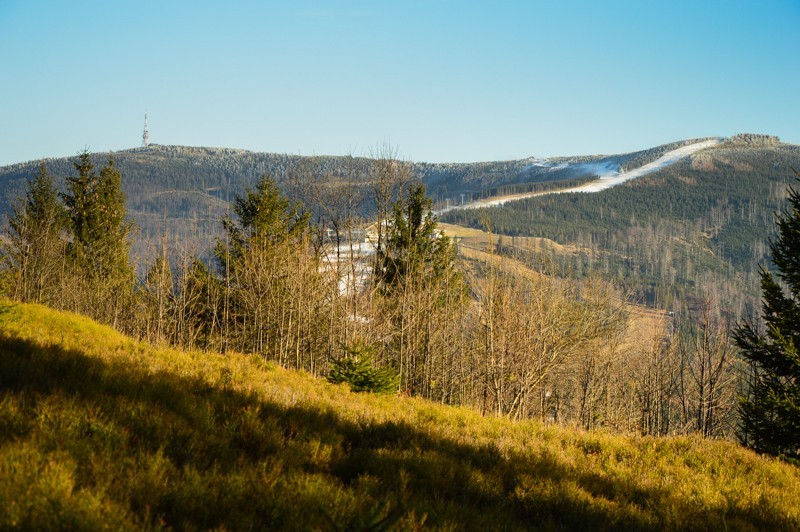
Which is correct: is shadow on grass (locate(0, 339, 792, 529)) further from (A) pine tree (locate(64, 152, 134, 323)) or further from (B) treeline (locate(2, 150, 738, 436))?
→ (A) pine tree (locate(64, 152, 134, 323))

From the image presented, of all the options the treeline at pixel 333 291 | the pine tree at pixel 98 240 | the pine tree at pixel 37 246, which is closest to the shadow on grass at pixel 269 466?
the treeline at pixel 333 291

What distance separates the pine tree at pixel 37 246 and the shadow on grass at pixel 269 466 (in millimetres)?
32770

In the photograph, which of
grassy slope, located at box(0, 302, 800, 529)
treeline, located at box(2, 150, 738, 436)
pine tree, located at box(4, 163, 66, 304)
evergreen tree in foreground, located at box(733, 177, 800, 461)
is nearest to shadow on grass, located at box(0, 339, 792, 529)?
grassy slope, located at box(0, 302, 800, 529)

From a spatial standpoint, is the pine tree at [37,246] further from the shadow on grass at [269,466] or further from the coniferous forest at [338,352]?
the shadow on grass at [269,466]

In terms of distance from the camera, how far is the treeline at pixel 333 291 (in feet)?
83.1

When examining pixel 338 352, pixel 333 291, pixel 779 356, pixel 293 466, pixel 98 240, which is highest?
pixel 98 240

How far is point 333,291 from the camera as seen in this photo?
1174 inches

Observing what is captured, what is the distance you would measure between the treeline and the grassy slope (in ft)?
44.9

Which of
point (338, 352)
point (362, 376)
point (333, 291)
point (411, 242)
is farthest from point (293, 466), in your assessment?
point (411, 242)

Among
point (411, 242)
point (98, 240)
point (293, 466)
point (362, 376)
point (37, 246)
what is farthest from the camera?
point (98, 240)

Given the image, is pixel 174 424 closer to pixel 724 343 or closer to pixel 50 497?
pixel 50 497

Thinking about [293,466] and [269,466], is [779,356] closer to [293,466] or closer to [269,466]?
[293,466]

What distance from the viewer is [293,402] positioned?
722cm

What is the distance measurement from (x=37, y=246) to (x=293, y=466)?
131 ft
